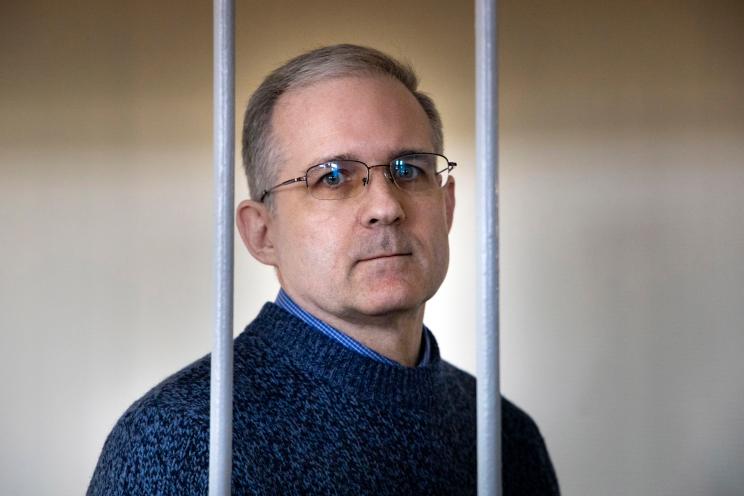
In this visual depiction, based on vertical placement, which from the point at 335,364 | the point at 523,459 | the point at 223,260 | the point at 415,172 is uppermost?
the point at 415,172

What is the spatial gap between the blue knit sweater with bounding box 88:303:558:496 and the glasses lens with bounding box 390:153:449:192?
0.22 m

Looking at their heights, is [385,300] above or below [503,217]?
below

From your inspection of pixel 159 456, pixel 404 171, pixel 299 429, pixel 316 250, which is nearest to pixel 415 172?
pixel 404 171

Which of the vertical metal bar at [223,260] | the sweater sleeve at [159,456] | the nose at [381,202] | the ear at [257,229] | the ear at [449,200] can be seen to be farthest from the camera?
the ear at [449,200]

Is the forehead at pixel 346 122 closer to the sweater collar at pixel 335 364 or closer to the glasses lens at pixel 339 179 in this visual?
the glasses lens at pixel 339 179

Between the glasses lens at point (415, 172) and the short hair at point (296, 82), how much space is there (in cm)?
9

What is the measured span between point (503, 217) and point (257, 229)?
42.4 inches

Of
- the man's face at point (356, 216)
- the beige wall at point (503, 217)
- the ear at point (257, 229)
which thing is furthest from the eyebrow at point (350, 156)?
the beige wall at point (503, 217)

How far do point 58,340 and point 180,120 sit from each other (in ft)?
2.32

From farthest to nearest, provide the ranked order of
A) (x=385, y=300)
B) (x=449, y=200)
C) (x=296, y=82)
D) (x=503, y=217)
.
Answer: (x=503, y=217) < (x=449, y=200) < (x=296, y=82) < (x=385, y=300)

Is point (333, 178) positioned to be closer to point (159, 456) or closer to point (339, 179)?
point (339, 179)

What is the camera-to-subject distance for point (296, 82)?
1021 millimetres

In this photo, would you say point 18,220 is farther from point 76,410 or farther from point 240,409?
point 240,409

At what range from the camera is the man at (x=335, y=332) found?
0.83 metres
